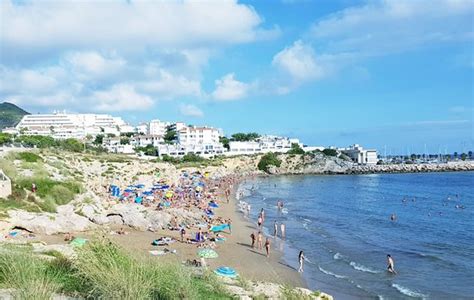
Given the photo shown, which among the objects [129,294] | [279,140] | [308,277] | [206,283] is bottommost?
[308,277]

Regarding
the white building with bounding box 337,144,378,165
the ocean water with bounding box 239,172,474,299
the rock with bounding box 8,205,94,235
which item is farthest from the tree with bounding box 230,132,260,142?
the rock with bounding box 8,205,94,235

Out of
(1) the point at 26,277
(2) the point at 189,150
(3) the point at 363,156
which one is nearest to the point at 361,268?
(1) the point at 26,277

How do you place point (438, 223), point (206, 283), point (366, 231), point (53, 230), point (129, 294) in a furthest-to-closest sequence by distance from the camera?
point (438, 223) → point (366, 231) → point (53, 230) → point (206, 283) → point (129, 294)

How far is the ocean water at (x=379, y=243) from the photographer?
18750mm

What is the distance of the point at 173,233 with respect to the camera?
27.9 meters

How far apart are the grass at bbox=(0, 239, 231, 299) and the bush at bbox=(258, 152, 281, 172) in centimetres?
8917

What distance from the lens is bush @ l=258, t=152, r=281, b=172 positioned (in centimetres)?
9994

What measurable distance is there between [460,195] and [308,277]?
144 feet

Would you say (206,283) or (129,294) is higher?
(129,294)

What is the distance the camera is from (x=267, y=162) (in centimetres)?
10031

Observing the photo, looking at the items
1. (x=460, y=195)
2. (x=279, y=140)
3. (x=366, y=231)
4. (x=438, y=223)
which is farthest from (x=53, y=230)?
(x=279, y=140)

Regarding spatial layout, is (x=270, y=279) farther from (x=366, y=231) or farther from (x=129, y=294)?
(x=366, y=231)

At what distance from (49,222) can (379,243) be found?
63.1ft

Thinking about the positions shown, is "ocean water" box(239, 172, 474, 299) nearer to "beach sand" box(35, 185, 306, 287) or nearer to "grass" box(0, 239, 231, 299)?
Result: "beach sand" box(35, 185, 306, 287)
